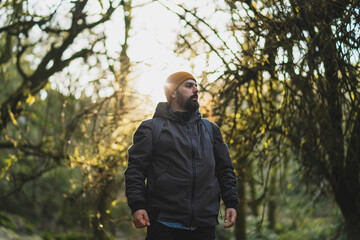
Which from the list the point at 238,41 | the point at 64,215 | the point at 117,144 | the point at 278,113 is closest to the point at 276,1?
the point at 238,41

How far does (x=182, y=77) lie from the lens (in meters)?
2.66

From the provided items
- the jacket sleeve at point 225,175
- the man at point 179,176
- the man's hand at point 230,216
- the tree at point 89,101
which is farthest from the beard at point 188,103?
the tree at point 89,101

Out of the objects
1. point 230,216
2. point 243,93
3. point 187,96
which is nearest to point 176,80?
point 187,96

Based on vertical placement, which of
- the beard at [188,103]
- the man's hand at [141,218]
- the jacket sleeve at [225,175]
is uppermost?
the beard at [188,103]

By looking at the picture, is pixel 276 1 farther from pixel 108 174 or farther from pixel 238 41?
pixel 108 174

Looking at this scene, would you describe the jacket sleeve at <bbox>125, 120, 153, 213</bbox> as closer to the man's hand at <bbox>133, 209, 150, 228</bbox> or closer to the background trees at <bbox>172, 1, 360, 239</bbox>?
the man's hand at <bbox>133, 209, 150, 228</bbox>

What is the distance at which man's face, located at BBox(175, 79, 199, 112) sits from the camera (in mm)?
2531

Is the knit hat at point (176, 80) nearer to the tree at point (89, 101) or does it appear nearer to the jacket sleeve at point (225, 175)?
the jacket sleeve at point (225, 175)

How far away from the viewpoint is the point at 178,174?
7.47 ft

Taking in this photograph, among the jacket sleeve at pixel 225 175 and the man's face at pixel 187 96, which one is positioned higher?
the man's face at pixel 187 96

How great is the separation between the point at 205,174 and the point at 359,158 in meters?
2.62

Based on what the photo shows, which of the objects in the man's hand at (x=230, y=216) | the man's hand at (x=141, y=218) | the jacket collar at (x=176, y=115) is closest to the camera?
the man's hand at (x=141, y=218)

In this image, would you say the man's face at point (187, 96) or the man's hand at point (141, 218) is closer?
the man's hand at point (141, 218)

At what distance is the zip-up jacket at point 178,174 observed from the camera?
2211 millimetres
